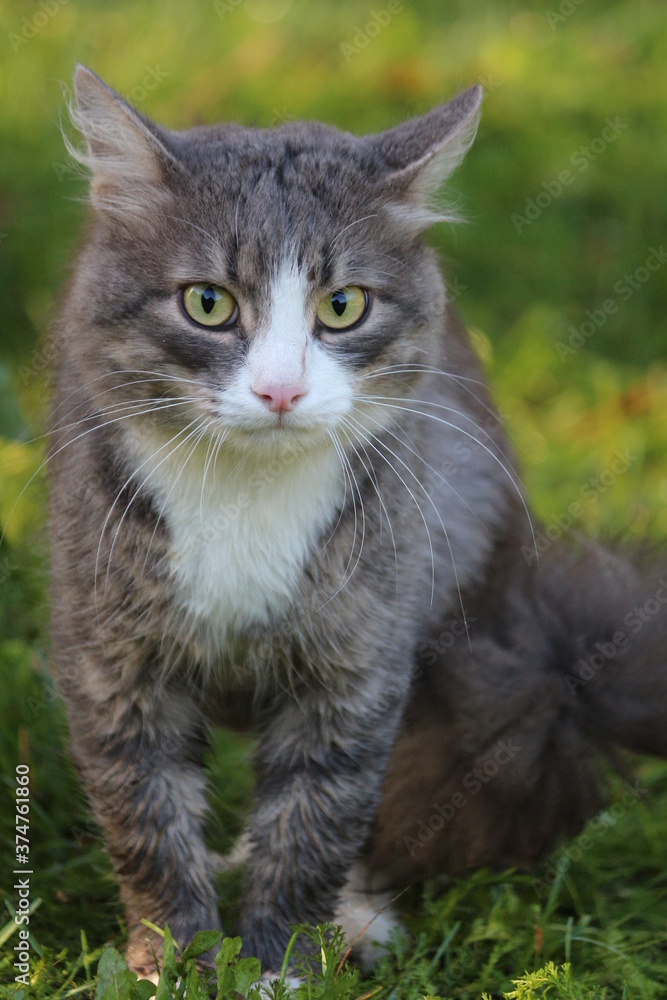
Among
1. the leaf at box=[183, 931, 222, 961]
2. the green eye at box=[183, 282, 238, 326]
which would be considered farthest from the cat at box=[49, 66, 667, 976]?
the leaf at box=[183, 931, 222, 961]

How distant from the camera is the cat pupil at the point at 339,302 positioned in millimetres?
2199

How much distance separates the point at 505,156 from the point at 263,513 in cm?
356

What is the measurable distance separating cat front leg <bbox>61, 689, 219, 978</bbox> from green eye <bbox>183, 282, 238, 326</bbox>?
797 mm

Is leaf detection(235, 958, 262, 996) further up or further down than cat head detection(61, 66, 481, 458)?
further down

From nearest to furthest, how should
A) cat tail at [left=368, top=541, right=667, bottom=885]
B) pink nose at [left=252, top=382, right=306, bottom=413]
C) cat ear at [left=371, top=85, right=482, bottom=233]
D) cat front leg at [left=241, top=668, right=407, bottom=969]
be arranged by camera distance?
pink nose at [left=252, top=382, right=306, bottom=413]
cat ear at [left=371, top=85, right=482, bottom=233]
cat front leg at [left=241, top=668, right=407, bottom=969]
cat tail at [left=368, top=541, right=667, bottom=885]

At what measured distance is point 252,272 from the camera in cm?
209

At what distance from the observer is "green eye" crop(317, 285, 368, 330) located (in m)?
2.19

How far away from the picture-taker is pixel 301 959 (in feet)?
7.59

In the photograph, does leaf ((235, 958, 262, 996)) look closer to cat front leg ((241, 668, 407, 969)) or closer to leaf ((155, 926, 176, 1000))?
leaf ((155, 926, 176, 1000))

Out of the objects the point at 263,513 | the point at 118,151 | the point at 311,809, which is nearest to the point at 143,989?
the point at 311,809

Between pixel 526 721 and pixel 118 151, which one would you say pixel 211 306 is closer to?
pixel 118 151

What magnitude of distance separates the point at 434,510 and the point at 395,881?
3.03 feet

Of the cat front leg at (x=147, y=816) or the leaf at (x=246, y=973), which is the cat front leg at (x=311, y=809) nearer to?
the cat front leg at (x=147, y=816)

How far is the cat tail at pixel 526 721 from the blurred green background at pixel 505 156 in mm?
1285
